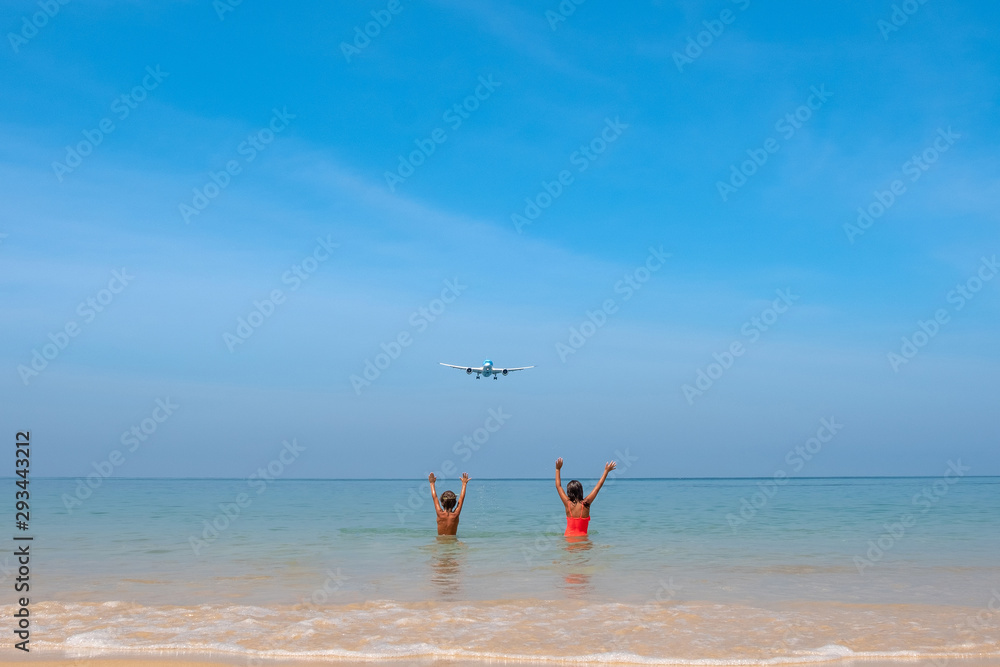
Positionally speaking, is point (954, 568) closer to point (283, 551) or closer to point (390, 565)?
point (390, 565)

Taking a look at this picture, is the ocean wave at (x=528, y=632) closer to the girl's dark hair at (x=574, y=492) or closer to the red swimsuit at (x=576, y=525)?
the girl's dark hair at (x=574, y=492)

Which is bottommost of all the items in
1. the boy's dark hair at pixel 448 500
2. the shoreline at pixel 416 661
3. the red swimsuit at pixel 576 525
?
the shoreline at pixel 416 661

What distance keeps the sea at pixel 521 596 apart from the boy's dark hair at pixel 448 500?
0.76m

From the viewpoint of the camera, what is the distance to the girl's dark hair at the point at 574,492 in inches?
557

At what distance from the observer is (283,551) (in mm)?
15031

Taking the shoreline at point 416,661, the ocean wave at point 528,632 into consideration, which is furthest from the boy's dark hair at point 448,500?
the shoreline at point 416,661

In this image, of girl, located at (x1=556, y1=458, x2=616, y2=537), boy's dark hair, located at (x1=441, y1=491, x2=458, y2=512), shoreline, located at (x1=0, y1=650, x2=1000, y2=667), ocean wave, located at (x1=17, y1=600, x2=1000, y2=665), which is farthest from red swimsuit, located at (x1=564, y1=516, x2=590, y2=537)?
shoreline, located at (x1=0, y1=650, x2=1000, y2=667)

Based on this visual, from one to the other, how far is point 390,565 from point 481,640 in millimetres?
5759

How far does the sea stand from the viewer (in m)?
6.88

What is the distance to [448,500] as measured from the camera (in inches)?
590

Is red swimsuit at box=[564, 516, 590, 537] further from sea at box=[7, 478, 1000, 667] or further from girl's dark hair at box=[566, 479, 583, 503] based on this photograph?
girl's dark hair at box=[566, 479, 583, 503]

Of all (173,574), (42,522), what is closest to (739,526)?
(173,574)

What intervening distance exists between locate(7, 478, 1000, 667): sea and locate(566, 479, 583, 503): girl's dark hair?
0.97m

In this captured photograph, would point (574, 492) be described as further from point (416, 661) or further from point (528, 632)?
point (416, 661)
